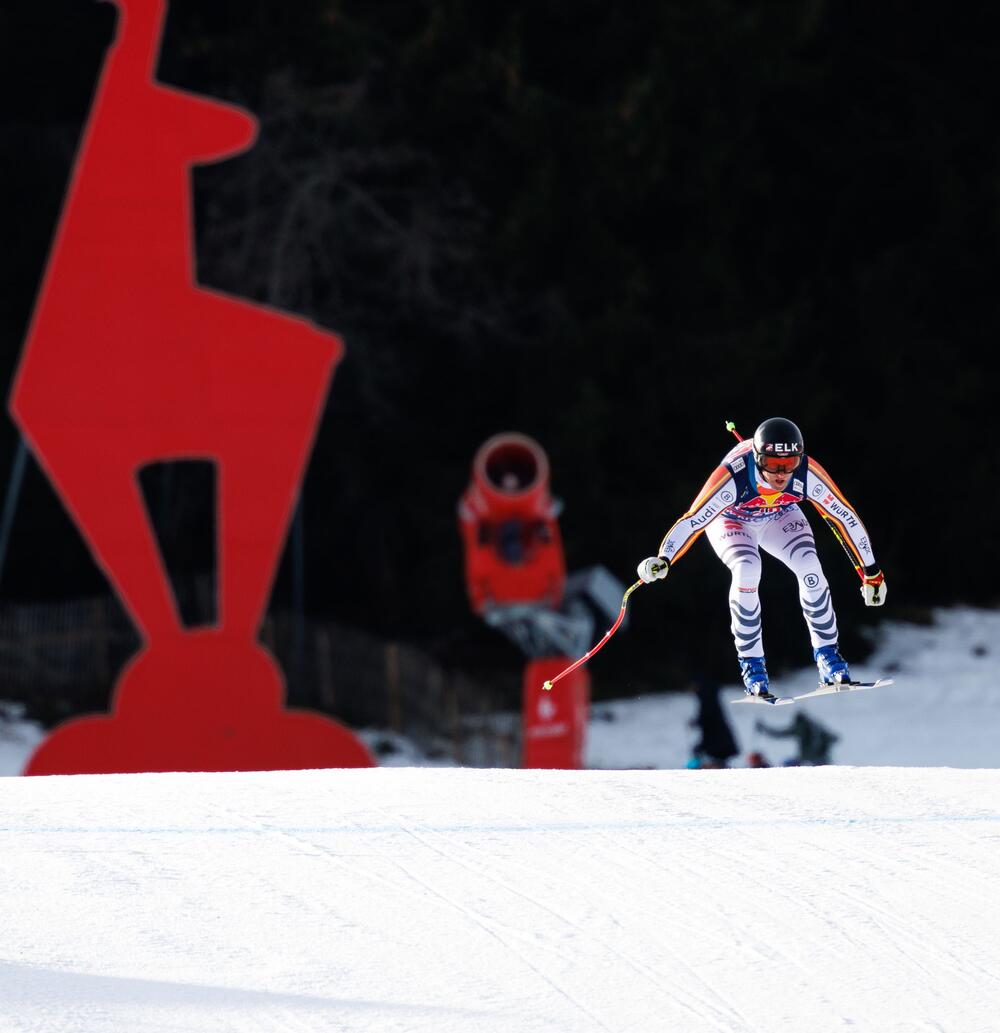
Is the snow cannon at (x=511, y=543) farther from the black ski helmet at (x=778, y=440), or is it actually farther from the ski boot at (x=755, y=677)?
the black ski helmet at (x=778, y=440)

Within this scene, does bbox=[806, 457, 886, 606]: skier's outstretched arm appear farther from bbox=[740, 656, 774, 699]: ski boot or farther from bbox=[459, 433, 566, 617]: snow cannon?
bbox=[459, 433, 566, 617]: snow cannon

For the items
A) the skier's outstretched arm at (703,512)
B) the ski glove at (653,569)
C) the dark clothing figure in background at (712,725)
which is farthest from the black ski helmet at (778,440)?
the dark clothing figure in background at (712,725)

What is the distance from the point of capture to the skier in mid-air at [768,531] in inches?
328

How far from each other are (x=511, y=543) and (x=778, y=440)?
283 inches

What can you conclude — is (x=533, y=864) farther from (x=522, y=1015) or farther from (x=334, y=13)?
(x=334, y=13)

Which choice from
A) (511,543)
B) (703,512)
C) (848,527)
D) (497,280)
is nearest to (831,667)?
(848,527)

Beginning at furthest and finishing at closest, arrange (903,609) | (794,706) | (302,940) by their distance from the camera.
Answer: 1. (903,609)
2. (794,706)
3. (302,940)

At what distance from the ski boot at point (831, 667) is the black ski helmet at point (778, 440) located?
115cm

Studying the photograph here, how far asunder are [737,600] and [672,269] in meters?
14.9

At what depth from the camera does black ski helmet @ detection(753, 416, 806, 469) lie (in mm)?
8188

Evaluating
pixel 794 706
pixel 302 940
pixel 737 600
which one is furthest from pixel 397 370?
pixel 302 940

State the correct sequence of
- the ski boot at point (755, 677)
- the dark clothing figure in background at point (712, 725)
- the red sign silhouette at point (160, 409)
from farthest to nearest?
the red sign silhouette at point (160, 409) < the dark clothing figure in background at point (712, 725) < the ski boot at point (755, 677)

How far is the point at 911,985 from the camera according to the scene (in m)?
6.68

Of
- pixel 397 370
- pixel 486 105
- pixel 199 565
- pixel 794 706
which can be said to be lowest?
pixel 794 706
